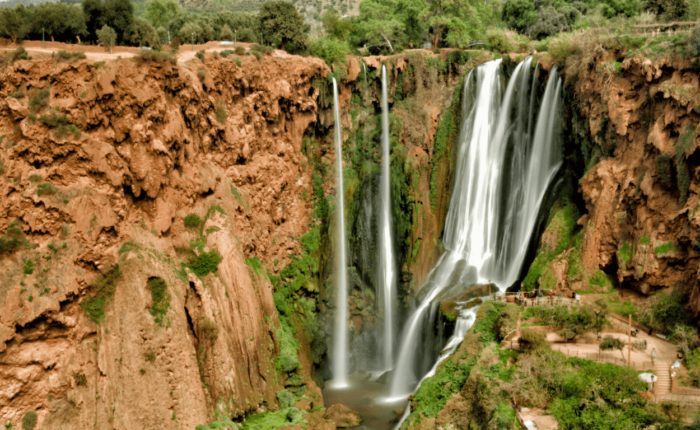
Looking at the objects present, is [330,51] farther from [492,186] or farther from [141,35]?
[492,186]

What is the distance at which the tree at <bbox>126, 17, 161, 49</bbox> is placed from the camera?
33.8 meters

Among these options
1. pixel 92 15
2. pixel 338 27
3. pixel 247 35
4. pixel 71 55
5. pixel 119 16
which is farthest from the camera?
pixel 338 27

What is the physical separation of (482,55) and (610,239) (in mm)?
20861

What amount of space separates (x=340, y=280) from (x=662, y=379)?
2127cm

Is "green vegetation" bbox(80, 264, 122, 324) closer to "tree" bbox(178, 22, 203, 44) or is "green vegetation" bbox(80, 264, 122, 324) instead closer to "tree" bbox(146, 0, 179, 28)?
"tree" bbox(178, 22, 203, 44)

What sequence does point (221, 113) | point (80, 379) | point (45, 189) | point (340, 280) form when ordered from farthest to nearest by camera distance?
1. point (340, 280)
2. point (221, 113)
3. point (45, 189)
4. point (80, 379)

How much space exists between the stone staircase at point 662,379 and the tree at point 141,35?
31623 mm

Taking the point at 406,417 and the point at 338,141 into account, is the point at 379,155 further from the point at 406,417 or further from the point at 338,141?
Result: the point at 406,417

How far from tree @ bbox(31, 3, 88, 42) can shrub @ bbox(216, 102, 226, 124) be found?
891cm

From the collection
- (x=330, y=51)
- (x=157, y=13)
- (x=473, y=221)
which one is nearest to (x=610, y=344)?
(x=473, y=221)

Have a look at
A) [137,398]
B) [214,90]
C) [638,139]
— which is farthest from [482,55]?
[137,398]

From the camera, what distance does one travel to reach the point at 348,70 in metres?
41.6

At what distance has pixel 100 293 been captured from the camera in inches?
986

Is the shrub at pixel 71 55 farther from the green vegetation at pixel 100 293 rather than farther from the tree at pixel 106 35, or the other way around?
the green vegetation at pixel 100 293
